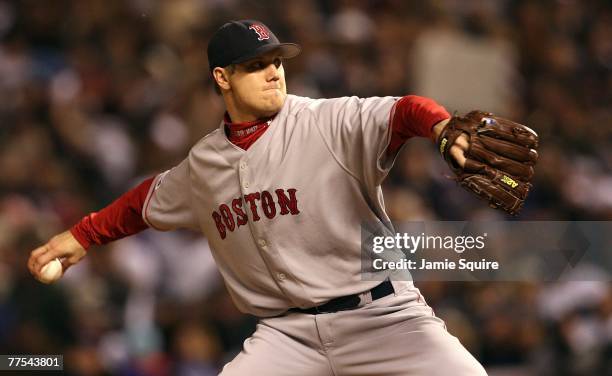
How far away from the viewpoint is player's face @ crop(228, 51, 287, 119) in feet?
9.78

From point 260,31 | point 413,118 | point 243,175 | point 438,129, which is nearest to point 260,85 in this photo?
point 260,31

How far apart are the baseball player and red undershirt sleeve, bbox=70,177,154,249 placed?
0.34 meters

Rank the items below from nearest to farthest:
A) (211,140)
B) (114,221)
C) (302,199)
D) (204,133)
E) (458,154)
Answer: (458,154) < (302,199) < (211,140) < (114,221) < (204,133)

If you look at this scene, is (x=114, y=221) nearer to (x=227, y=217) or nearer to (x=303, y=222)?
(x=227, y=217)

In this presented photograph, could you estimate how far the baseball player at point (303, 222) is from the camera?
2.83 metres

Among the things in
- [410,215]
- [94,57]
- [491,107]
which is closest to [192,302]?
[410,215]

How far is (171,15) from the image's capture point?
662 centimetres

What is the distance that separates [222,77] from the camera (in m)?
3.06

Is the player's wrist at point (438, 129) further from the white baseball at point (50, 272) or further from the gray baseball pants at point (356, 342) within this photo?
the white baseball at point (50, 272)

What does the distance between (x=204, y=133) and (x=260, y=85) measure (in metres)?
2.89

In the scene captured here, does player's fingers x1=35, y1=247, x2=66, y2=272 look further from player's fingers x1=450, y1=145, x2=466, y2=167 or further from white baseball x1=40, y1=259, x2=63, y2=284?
player's fingers x1=450, y1=145, x2=466, y2=167

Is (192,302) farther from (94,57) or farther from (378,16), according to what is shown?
(378,16)

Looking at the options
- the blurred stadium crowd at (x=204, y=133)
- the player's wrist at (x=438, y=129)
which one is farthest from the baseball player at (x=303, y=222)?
the blurred stadium crowd at (x=204, y=133)

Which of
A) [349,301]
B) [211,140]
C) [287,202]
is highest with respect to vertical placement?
A: [211,140]
